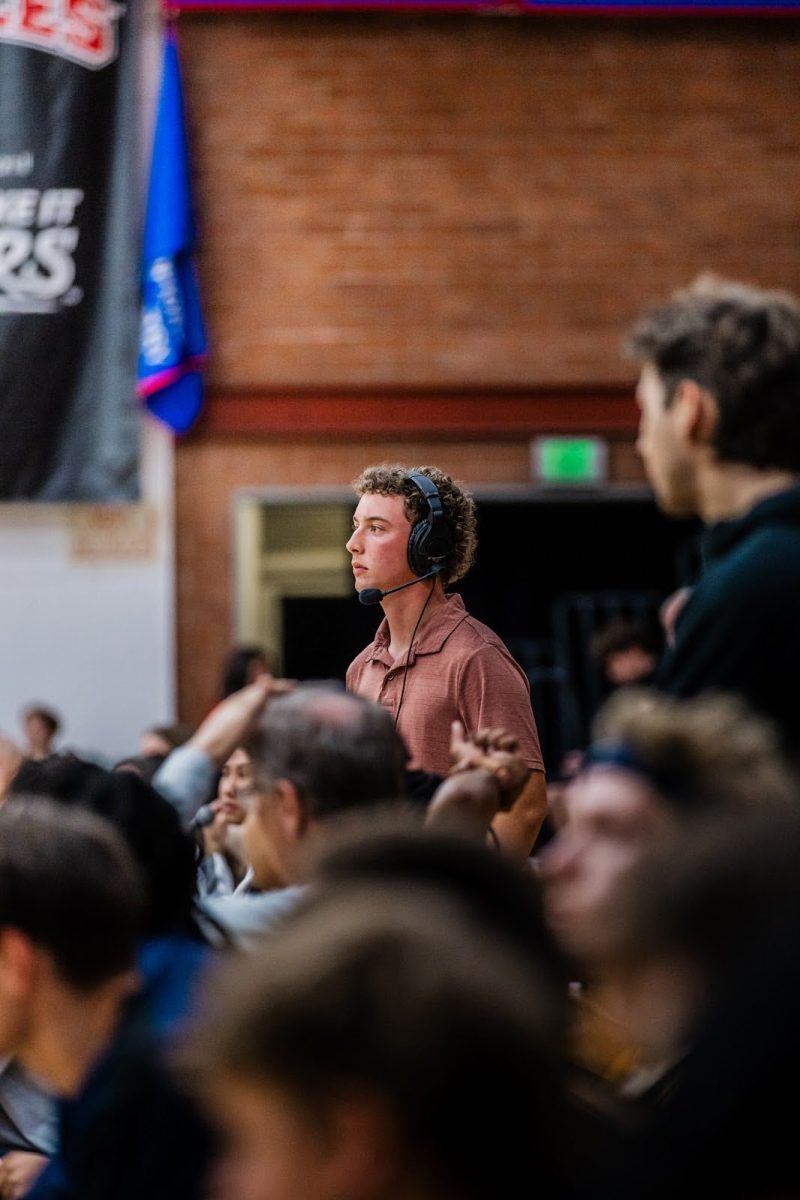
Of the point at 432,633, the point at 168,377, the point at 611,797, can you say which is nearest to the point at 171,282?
the point at 168,377

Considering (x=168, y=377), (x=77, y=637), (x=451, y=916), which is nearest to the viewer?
(x=451, y=916)

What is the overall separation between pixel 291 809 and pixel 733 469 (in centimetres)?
68

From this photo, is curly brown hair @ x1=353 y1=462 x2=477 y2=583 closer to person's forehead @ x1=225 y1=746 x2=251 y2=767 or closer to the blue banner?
person's forehead @ x1=225 y1=746 x2=251 y2=767

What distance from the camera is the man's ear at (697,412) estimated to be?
221 centimetres

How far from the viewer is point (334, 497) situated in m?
8.21

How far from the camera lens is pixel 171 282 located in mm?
8086

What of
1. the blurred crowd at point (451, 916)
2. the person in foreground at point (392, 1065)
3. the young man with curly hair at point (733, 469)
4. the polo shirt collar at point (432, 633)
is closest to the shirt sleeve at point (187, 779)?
the blurred crowd at point (451, 916)

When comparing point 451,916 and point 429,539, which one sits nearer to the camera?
point 451,916

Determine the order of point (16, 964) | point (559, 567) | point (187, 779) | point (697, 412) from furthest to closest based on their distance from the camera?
point (559, 567) < point (187, 779) < point (697, 412) < point (16, 964)

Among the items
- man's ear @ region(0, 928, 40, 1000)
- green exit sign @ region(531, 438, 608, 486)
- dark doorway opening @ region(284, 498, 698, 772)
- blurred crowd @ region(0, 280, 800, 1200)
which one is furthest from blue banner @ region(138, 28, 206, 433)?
man's ear @ region(0, 928, 40, 1000)

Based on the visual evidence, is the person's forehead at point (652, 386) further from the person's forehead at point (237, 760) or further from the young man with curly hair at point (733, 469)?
the person's forehead at point (237, 760)

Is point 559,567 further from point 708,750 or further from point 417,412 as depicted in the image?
point 708,750

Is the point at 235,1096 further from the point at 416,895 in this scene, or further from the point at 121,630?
the point at 121,630

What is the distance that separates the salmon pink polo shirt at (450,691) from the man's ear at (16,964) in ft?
2.77
